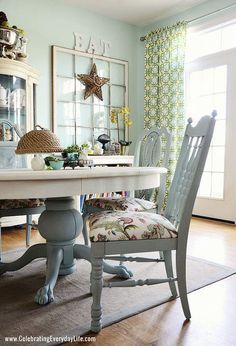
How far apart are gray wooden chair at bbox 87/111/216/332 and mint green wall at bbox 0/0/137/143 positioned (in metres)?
2.58

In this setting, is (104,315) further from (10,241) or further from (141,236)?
(10,241)

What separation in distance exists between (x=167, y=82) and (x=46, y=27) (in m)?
1.58

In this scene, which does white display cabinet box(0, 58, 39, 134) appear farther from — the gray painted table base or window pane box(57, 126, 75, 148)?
the gray painted table base

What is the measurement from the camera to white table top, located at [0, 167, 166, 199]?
132 centimetres

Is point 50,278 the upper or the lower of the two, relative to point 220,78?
lower

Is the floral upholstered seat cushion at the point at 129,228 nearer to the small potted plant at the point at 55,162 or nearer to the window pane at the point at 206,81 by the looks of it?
the small potted plant at the point at 55,162

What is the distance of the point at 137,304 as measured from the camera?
1666 mm

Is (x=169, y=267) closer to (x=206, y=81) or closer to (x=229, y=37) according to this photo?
(x=206, y=81)

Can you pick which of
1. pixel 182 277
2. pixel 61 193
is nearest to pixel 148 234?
pixel 182 277

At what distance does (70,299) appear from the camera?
1.72 metres

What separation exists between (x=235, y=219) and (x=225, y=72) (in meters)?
1.66

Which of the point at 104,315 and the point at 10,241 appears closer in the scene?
the point at 104,315

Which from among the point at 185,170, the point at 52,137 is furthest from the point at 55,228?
the point at 185,170

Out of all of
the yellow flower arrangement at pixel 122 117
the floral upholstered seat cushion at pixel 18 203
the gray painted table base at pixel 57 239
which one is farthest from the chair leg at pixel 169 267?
the yellow flower arrangement at pixel 122 117
